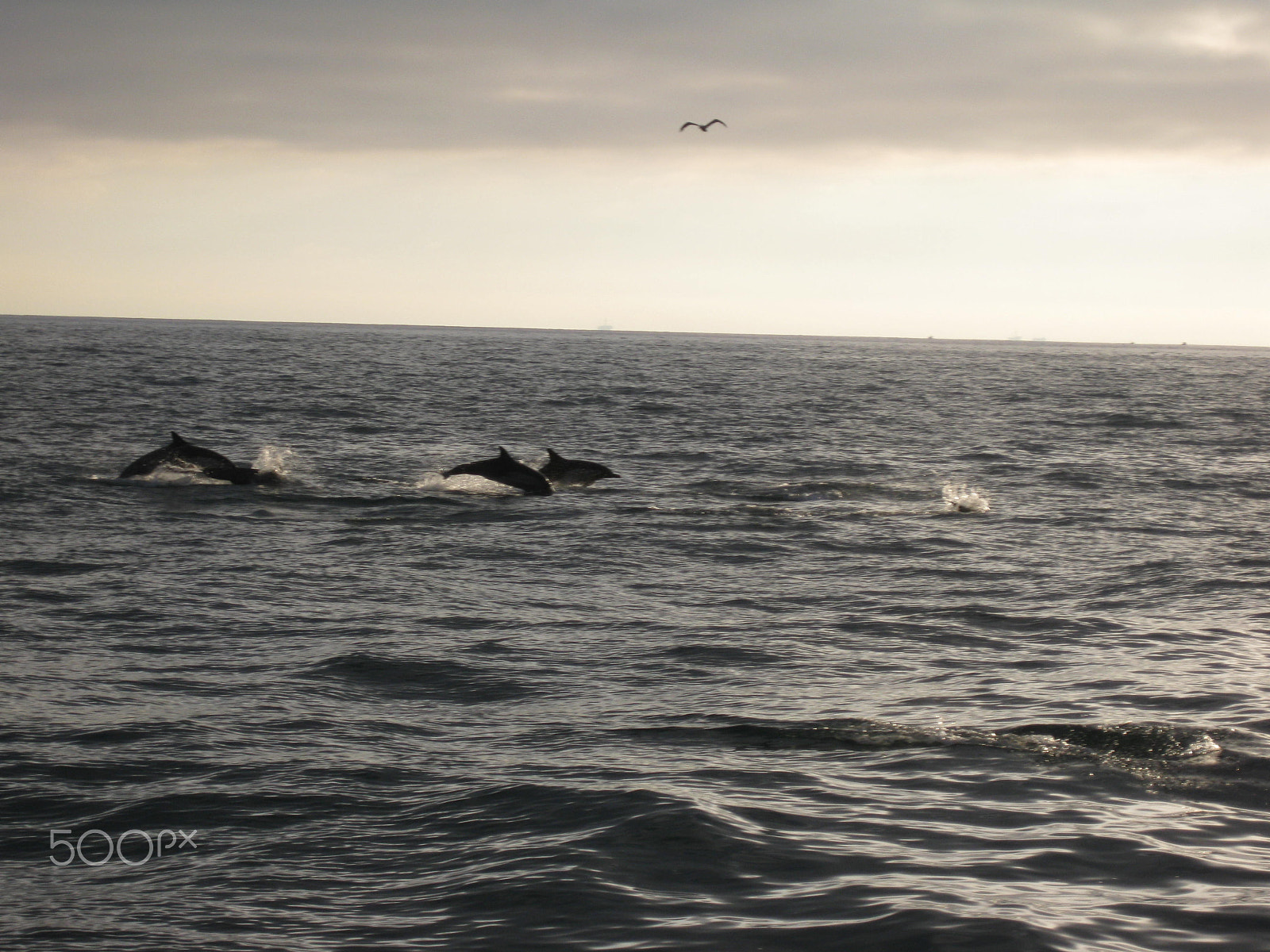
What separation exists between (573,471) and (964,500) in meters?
7.25

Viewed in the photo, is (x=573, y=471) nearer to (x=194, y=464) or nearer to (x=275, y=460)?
(x=275, y=460)

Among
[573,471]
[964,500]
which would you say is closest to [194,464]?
[573,471]

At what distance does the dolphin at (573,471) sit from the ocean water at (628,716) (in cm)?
105

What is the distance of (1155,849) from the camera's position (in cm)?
703

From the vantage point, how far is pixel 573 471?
24562 mm

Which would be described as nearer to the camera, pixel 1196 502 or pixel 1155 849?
pixel 1155 849

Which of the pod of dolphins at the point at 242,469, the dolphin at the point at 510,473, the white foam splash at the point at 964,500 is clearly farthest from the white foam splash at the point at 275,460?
the white foam splash at the point at 964,500

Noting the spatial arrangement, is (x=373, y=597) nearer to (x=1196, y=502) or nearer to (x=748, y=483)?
(x=748, y=483)

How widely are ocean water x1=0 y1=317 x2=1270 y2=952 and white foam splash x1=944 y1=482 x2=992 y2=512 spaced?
14cm

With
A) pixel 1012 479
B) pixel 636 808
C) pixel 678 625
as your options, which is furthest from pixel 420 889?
pixel 1012 479

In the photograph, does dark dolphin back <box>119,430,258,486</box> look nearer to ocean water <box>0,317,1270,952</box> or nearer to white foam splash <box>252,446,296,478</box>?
ocean water <box>0,317,1270,952</box>

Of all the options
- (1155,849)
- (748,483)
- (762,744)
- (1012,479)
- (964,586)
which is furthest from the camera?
(1012,479)

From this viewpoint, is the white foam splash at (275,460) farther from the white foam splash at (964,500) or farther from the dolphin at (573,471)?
the white foam splash at (964,500)

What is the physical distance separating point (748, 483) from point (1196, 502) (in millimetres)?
8157
